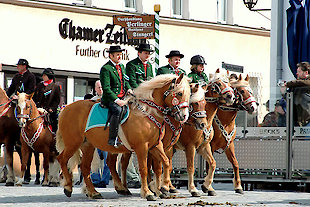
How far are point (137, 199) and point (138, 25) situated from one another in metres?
5.53

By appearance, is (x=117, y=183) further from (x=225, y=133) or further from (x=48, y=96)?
(x=48, y=96)

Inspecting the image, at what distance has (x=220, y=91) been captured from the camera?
15641 mm

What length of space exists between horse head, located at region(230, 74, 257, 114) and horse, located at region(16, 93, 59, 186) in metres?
4.87

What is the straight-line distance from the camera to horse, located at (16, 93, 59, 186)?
A: 61.1ft

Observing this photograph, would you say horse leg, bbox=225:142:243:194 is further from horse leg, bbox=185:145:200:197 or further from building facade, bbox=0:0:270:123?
building facade, bbox=0:0:270:123

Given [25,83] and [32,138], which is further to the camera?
[25,83]

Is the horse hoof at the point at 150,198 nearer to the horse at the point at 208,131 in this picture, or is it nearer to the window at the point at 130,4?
the horse at the point at 208,131

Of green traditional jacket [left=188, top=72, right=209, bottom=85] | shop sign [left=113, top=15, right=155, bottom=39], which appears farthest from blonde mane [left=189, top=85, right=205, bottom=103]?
shop sign [left=113, top=15, right=155, bottom=39]

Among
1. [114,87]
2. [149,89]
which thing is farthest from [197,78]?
[149,89]

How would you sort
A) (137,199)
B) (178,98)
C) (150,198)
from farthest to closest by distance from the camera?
(137,199) → (178,98) → (150,198)

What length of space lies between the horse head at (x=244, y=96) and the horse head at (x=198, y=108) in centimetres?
110

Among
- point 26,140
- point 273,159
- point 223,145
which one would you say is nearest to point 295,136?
point 273,159

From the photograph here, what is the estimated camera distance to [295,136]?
17.2 metres

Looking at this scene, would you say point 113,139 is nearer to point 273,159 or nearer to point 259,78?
point 273,159
